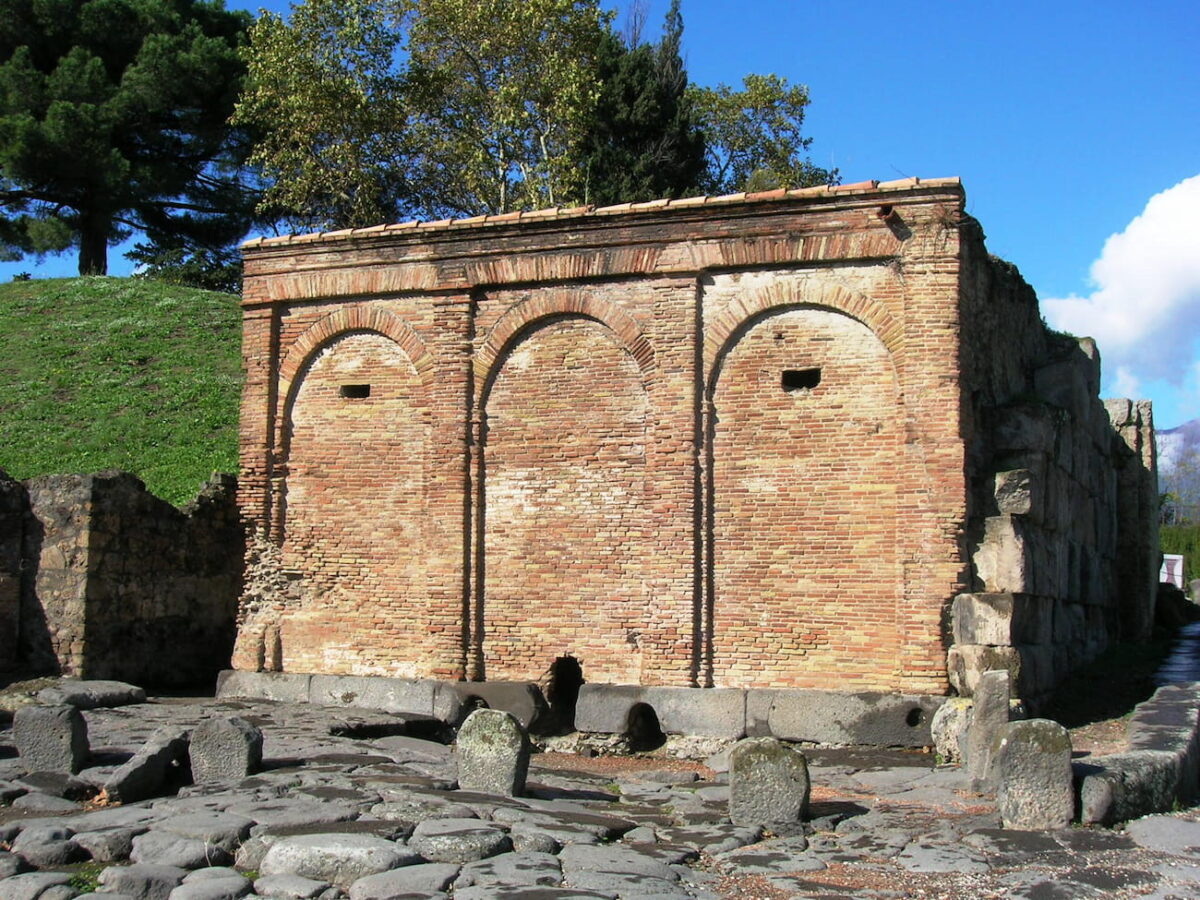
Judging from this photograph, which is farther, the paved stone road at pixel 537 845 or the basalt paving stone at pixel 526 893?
the paved stone road at pixel 537 845

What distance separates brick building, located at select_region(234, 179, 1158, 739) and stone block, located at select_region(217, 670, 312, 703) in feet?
0.69

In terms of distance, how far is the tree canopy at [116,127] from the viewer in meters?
31.9

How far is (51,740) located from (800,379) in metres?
7.56

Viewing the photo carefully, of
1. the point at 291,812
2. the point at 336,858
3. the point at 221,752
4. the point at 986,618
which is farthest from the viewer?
the point at 986,618

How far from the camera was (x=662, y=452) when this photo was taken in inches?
494

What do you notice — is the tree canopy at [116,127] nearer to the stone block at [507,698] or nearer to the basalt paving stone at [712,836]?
the stone block at [507,698]

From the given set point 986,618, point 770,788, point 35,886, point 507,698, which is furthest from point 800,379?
point 35,886

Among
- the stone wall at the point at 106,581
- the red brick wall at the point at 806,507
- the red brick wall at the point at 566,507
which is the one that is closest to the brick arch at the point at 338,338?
the red brick wall at the point at 566,507

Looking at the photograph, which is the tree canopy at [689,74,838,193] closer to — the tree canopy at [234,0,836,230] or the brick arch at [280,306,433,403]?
the tree canopy at [234,0,836,230]

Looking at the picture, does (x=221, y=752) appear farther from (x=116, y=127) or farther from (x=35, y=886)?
(x=116, y=127)

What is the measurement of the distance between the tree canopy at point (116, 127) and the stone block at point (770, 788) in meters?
28.9

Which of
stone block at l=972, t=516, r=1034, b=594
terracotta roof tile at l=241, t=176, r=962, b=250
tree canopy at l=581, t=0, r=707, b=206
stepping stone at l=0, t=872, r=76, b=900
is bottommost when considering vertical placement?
stepping stone at l=0, t=872, r=76, b=900

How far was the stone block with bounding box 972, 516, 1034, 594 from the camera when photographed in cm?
1152

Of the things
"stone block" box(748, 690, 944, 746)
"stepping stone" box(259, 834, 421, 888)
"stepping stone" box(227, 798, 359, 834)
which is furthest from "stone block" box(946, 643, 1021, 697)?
"stepping stone" box(259, 834, 421, 888)
